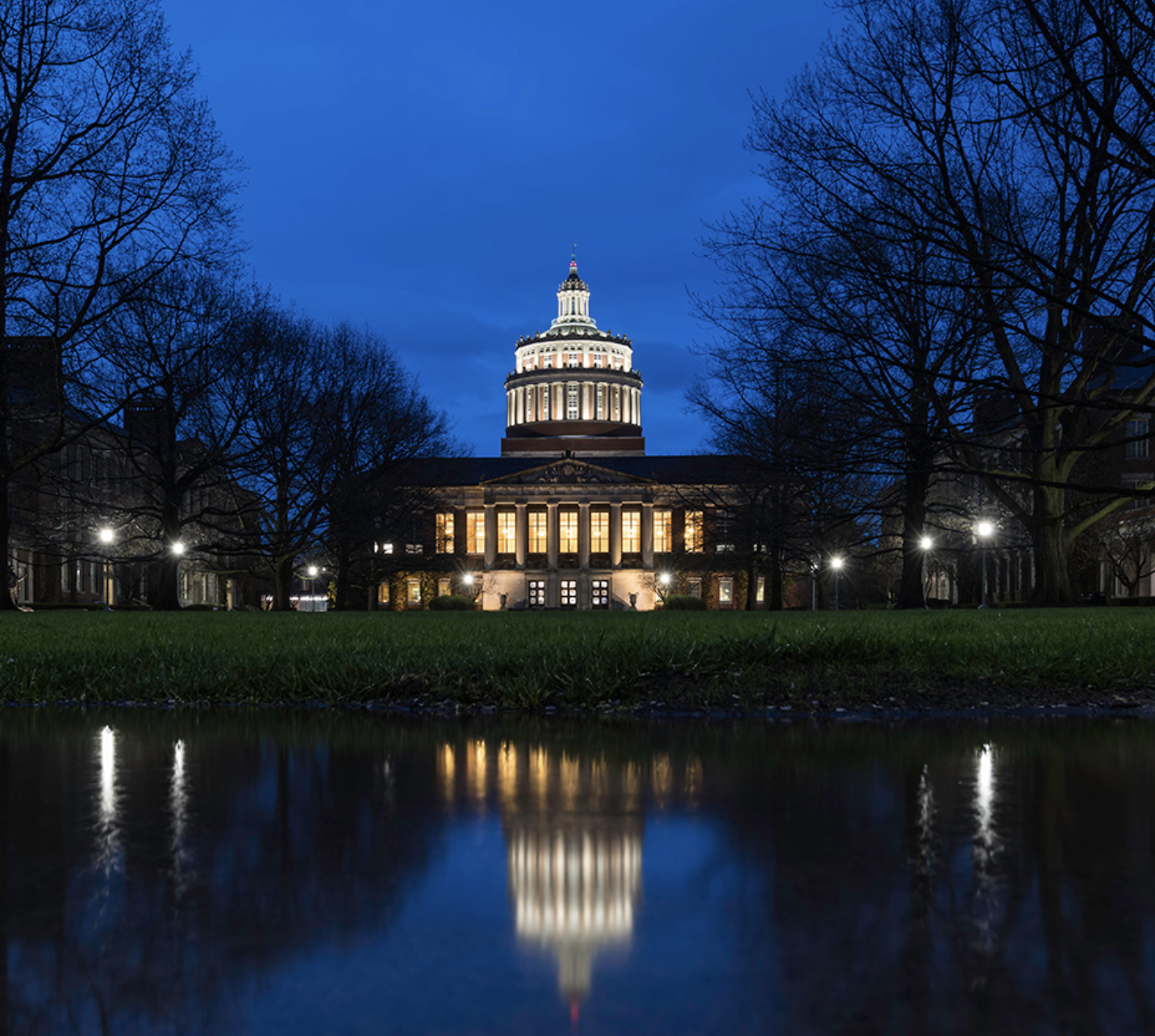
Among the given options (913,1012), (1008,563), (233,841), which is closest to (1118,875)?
(913,1012)

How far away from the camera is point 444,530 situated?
4050 inches

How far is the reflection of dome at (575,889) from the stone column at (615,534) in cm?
9872

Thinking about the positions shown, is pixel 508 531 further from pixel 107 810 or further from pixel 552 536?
pixel 107 810

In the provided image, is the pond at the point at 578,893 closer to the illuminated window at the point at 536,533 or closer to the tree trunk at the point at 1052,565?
the tree trunk at the point at 1052,565

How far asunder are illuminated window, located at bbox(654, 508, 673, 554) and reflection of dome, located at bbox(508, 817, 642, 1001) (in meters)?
101

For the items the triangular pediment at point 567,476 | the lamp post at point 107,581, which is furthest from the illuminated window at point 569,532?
the lamp post at point 107,581

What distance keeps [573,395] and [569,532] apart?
43.1 m

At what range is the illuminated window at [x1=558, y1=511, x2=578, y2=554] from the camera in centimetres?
10656

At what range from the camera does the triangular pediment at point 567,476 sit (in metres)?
102

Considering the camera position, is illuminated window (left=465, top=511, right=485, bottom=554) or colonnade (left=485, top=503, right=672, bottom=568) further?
illuminated window (left=465, top=511, right=485, bottom=554)

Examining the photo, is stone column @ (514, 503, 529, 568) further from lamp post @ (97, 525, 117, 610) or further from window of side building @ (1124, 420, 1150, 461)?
window of side building @ (1124, 420, 1150, 461)

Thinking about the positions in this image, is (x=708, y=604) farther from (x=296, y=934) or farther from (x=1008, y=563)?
(x=296, y=934)

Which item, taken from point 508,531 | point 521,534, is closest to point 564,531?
point 508,531


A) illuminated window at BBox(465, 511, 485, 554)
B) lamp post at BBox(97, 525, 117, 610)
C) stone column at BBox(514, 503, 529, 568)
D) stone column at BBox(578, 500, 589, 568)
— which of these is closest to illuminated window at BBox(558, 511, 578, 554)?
stone column at BBox(578, 500, 589, 568)
